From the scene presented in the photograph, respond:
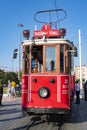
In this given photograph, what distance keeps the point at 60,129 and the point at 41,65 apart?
2452mm

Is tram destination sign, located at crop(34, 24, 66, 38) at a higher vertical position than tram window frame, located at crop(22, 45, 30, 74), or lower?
higher

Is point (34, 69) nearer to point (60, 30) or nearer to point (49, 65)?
point (49, 65)

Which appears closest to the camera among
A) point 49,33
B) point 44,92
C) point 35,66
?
point 44,92

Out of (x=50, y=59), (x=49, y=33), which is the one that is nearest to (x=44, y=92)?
(x=50, y=59)

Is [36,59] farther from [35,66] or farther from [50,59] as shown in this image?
[50,59]

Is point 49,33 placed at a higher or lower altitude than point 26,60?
higher

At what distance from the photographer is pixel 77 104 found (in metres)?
26.0

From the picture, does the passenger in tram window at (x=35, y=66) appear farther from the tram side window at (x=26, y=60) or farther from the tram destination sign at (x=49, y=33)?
the tram destination sign at (x=49, y=33)

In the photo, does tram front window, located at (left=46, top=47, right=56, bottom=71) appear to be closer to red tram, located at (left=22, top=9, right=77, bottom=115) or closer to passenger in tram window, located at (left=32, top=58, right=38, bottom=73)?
red tram, located at (left=22, top=9, right=77, bottom=115)

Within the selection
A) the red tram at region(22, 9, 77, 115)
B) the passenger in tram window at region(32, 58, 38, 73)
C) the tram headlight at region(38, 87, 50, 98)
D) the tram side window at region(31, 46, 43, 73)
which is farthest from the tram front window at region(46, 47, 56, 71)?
the tram headlight at region(38, 87, 50, 98)

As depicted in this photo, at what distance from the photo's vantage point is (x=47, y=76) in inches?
558

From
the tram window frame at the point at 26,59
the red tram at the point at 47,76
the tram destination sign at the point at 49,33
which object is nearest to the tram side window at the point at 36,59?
the red tram at the point at 47,76

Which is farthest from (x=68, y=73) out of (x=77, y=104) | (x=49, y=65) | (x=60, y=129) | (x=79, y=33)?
(x=79, y=33)

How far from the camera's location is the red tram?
46.2 feet
